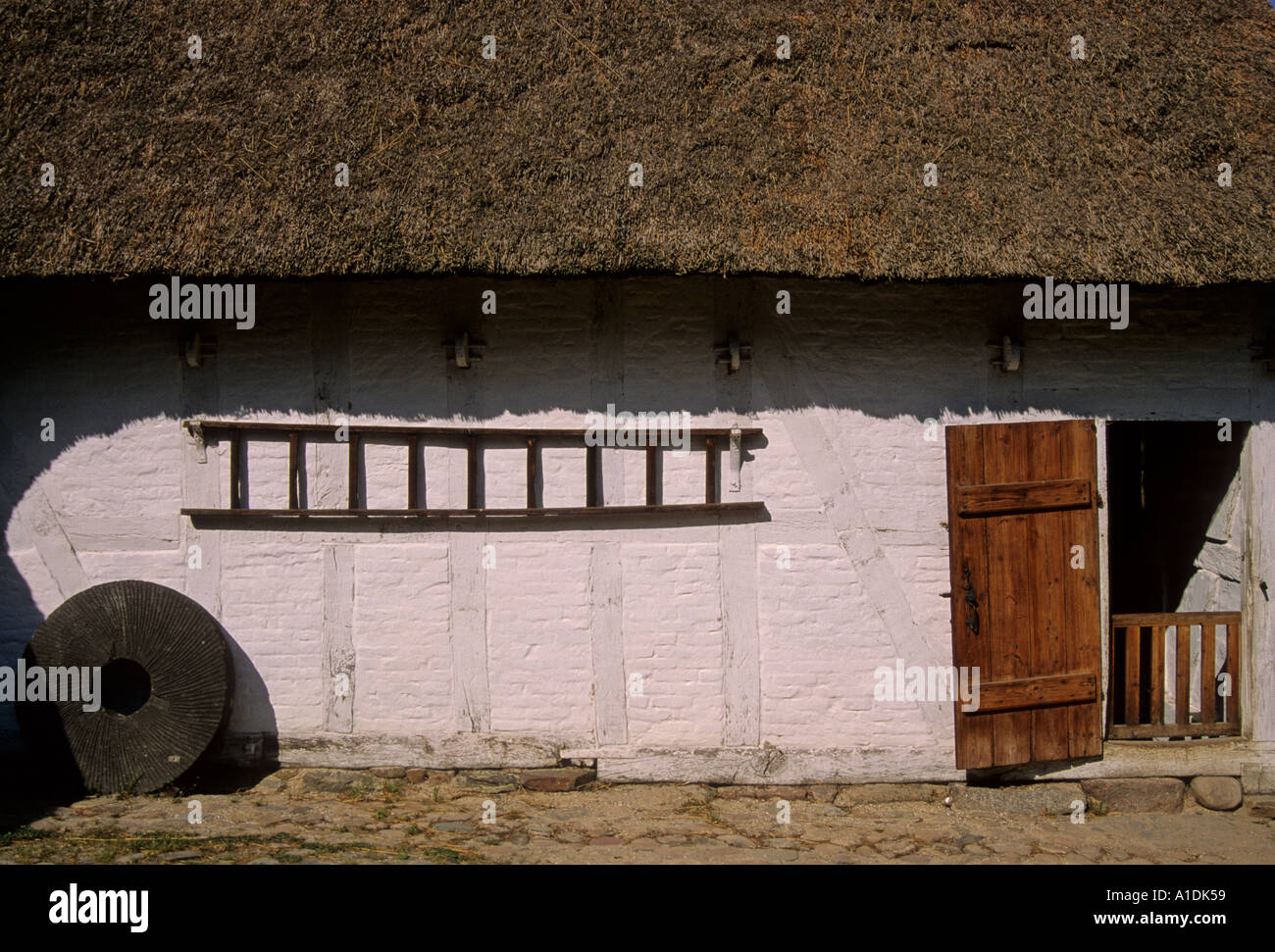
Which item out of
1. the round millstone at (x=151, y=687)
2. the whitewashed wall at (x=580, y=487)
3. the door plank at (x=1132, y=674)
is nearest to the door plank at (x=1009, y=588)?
the whitewashed wall at (x=580, y=487)

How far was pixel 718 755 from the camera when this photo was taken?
6508mm

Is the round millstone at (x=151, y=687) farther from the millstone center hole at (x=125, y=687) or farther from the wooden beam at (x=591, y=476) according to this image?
the wooden beam at (x=591, y=476)

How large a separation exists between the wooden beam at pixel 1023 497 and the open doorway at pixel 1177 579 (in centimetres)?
91

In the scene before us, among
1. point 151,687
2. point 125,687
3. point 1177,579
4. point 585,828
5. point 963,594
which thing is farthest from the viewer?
point 1177,579

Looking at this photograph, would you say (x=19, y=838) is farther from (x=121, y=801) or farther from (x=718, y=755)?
(x=718, y=755)

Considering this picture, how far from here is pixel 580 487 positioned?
6.64 m

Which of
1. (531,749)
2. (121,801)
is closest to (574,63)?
(531,749)

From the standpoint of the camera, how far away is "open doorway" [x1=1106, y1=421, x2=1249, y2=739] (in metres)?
6.71

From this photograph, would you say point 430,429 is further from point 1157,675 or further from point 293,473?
point 1157,675

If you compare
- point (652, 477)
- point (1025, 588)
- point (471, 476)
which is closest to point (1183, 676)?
point (1025, 588)

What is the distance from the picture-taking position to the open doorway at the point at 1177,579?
22.0 ft

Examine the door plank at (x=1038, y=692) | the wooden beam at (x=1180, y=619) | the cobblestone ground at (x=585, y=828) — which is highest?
the wooden beam at (x=1180, y=619)

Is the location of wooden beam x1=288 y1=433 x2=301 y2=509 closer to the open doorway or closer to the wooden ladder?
the wooden ladder

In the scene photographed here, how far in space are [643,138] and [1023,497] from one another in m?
3.17
